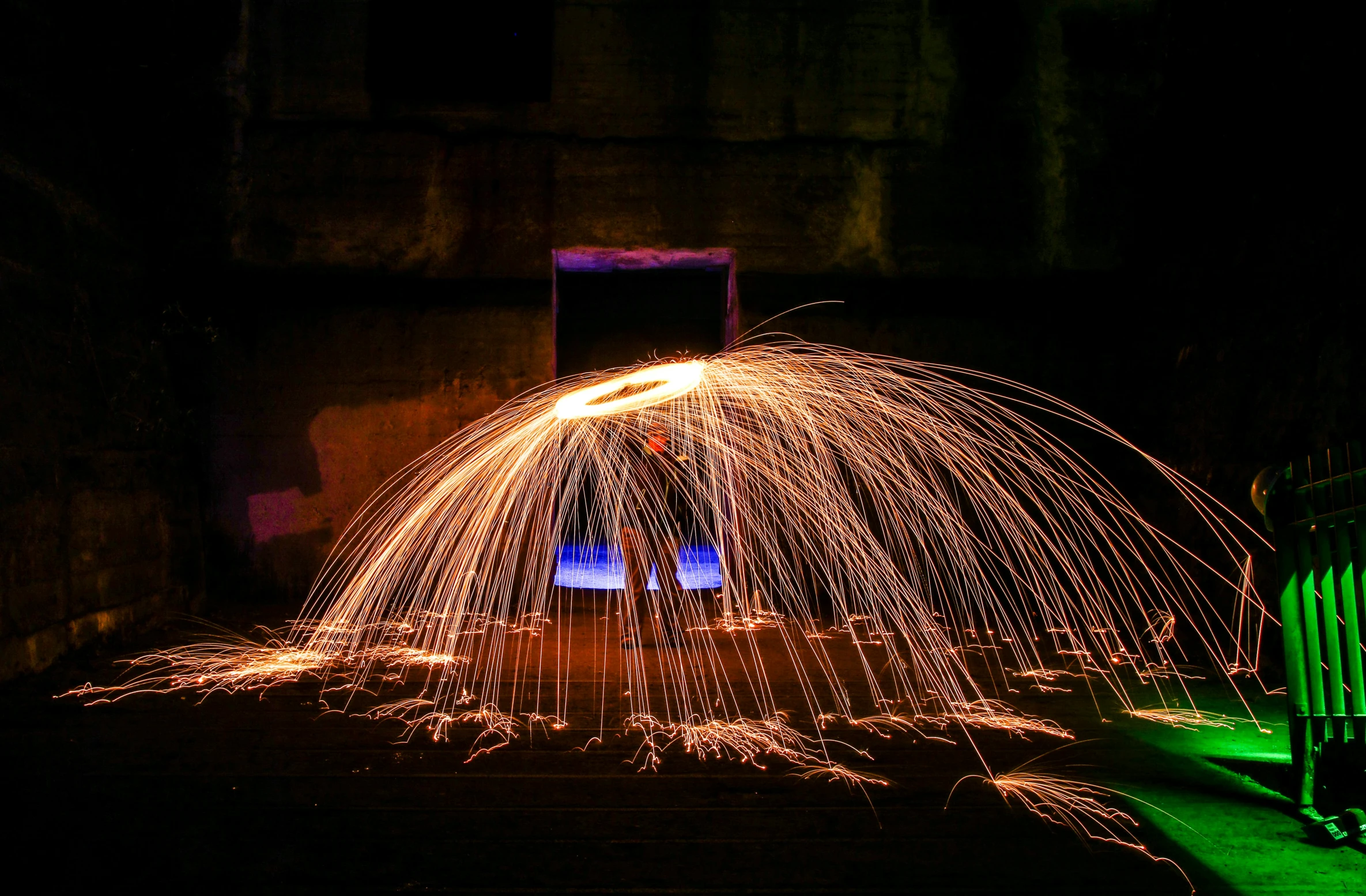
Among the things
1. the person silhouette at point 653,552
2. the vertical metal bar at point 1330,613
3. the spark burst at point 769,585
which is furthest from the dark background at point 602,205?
the vertical metal bar at point 1330,613

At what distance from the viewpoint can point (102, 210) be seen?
20.1ft

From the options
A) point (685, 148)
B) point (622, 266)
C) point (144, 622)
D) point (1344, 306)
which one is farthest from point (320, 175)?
point (1344, 306)

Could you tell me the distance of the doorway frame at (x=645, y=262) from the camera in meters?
7.48

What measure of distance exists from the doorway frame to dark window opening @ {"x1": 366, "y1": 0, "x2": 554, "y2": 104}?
173 centimetres

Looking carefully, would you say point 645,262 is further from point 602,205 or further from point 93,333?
point 93,333

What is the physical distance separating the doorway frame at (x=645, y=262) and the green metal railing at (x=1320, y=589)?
5142 millimetres

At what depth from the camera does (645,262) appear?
25.4ft

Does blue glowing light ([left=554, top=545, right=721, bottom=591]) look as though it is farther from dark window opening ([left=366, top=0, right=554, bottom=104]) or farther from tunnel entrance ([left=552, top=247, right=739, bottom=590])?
dark window opening ([left=366, top=0, right=554, bottom=104])

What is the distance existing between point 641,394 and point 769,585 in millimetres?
3998

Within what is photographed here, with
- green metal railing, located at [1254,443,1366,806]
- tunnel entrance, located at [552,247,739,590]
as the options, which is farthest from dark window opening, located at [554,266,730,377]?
green metal railing, located at [1254,443,1366,806]

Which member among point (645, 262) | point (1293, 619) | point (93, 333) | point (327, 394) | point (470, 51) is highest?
point (470, 51)

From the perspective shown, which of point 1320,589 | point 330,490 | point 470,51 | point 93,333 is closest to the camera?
point 1320,589

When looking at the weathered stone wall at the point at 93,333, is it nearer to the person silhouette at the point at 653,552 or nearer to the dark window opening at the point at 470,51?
the dark window opening at the point at 470,51

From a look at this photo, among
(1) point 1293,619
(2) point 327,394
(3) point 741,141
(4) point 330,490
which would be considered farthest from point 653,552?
(3) point 741,141
